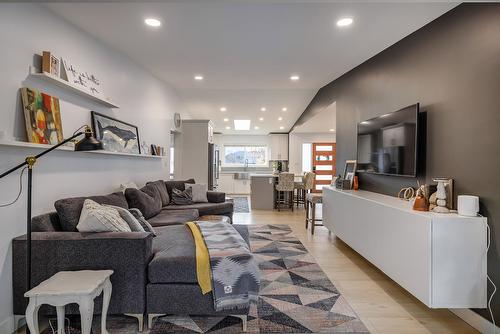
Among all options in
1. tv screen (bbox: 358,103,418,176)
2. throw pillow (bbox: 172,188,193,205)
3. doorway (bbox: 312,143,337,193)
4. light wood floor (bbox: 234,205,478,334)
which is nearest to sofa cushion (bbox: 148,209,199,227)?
throw pillow (bbox: 172,188,193,205)

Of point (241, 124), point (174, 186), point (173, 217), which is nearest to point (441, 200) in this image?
point (173, 217)

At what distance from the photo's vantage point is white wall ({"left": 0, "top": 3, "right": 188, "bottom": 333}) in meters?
2.09

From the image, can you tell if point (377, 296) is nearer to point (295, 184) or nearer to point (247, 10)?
point (247, 10)

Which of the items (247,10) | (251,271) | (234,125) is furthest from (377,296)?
(234,125)

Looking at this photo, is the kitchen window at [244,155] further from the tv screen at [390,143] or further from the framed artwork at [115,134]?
the tv screen at [390,143]

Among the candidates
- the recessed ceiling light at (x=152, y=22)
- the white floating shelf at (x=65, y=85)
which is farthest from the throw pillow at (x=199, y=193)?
the recessed ceiling light at (x=152, y=22)

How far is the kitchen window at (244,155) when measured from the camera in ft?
39.3

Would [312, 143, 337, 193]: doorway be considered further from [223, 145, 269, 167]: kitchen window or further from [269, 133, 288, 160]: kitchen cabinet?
[223, 145, 269, 167]: kitchen window

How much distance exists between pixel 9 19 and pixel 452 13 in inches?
141

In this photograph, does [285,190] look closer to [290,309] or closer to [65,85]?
[290,309]

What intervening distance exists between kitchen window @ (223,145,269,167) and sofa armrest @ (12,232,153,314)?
392 inches

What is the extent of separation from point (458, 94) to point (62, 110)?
3532 mm

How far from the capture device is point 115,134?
12.0 ft

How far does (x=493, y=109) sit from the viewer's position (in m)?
2.10
